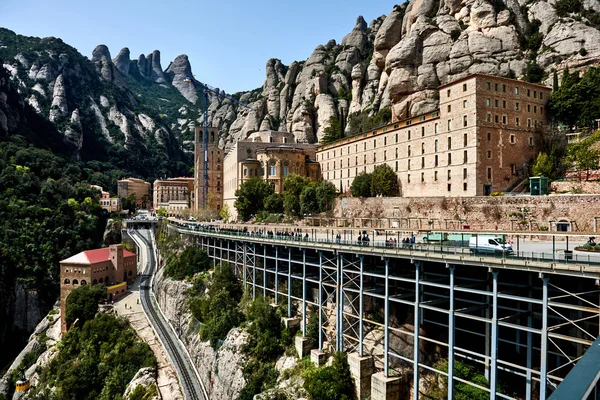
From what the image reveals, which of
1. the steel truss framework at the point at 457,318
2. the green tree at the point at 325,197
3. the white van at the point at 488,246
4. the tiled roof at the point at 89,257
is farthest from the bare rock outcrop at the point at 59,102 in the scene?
the white van at the point at 488,246

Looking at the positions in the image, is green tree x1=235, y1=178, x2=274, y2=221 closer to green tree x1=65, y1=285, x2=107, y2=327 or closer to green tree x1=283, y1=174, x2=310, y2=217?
green tree x1=283, y1=174, x2=310, y2=217

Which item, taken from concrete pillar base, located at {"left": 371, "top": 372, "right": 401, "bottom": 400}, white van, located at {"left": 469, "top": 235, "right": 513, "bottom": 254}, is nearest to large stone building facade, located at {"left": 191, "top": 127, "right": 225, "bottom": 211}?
concrete pillar base, located at {"left": 371, "top": 372, "right": 401, "bottom": 400}

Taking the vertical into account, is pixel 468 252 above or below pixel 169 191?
below

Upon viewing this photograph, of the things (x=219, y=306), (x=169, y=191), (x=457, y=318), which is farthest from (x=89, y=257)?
(x=169, y=191)

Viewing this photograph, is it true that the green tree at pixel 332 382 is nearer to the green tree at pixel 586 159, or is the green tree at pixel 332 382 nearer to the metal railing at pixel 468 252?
the metal railing at pixel 468 252

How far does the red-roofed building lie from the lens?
182 feet

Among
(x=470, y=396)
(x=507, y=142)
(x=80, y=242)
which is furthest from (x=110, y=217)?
(x=470, y=396)

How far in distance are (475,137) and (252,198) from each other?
35661 mm

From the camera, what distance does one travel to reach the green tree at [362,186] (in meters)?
58.3

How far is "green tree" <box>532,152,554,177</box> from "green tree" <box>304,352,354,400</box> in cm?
3300

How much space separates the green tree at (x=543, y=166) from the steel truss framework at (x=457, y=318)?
90.3 ft

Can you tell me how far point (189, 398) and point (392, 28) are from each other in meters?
75.8

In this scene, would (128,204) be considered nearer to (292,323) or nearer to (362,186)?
(362,186)

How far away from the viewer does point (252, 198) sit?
66062 millimetres
